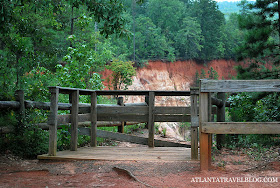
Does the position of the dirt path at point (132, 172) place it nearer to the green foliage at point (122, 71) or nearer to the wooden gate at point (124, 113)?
the wooden gate at point (124, 113)

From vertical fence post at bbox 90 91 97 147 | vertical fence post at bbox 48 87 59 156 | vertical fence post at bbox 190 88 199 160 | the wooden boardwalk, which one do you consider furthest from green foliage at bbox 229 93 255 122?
vertical fence post at bbox 48 87 59 156

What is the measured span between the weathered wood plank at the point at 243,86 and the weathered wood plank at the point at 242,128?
1.57ft

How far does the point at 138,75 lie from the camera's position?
122 feet

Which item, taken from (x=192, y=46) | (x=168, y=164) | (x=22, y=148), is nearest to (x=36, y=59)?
(x=22, y=148)

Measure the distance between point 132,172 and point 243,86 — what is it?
2.03 metres

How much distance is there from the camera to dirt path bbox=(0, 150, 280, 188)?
382 centimetres

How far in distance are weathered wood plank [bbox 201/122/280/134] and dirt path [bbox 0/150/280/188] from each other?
1.81 feet

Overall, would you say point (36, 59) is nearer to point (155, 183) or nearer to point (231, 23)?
point (155, 183)

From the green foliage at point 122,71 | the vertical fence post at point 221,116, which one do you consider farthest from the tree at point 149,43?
the vertical fence post at point 221,116

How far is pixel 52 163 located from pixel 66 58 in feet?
17.2

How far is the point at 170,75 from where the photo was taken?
40062 mm

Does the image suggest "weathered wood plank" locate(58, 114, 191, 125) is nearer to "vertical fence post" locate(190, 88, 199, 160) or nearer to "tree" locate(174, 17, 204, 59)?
"vertical fence post" locate(190, 88, 199, 160)

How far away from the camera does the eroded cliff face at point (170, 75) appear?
35625mm

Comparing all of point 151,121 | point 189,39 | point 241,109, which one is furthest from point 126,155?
point 189,39
